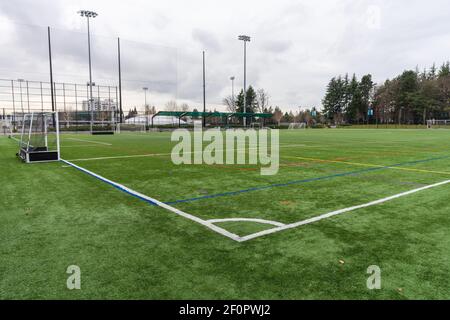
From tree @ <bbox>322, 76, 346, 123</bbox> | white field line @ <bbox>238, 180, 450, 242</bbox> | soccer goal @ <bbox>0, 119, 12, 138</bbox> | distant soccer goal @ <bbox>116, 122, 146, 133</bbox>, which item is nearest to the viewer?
white field line @ <bbox>238, 180, 450, 242</bbox>

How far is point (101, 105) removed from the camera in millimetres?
51969

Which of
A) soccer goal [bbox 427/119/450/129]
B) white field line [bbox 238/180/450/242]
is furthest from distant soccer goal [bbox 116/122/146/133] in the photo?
soccer goal [bbox 427/119/450/129]

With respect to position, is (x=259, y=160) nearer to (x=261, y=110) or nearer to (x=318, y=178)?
(x=318, y=178)

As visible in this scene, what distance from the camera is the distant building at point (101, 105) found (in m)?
50.1

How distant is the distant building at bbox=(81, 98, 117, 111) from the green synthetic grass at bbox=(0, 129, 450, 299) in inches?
1825

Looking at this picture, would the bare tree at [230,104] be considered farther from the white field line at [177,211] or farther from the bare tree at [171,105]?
the white field line at [177,211]

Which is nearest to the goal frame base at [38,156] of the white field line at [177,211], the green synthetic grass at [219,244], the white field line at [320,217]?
the green synthetic grass at [219,244]

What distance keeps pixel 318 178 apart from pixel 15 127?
1684 inches

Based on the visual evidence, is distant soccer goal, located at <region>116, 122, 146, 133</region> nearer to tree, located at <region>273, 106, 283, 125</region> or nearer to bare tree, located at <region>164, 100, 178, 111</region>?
bare tree, located at <region>164, 100, 178, 111</region>

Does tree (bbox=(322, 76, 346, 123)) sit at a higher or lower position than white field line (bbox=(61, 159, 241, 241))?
higher

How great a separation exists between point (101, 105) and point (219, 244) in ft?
174

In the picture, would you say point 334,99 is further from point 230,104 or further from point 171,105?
point 171,105

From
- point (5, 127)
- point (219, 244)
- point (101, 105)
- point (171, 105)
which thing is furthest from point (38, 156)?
point (171, 105)

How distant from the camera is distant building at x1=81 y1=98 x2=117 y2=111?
5009 centimetres
